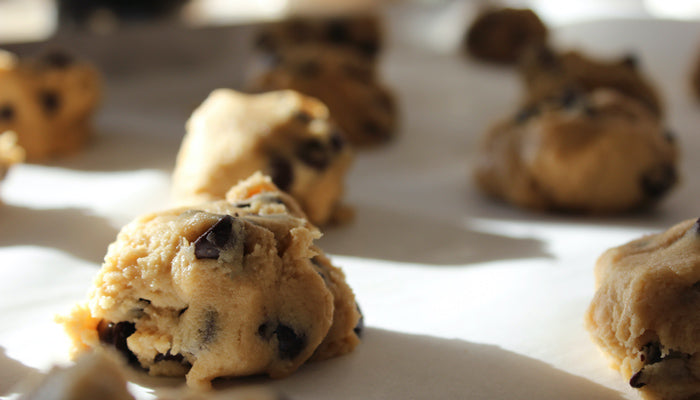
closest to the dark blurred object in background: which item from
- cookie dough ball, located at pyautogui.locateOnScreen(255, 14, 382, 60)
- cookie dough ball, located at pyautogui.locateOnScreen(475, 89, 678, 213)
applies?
cookie dough ball, located at pyautogui.locateOnScreen(255, 14, 382, 60)

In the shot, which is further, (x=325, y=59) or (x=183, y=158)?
(x=325, y=59)

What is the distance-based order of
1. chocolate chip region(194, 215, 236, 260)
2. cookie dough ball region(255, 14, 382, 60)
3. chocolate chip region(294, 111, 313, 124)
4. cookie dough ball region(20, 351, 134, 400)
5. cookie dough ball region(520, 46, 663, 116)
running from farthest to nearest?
1. cookie dough ball region(255, 14, 382, 60)
2. cookie dough ball region(520, 46, 663, 116)
3. chocolate chip region(294, 111, 313, 124)
4. chocolate chip region(194, 215, 236, 260)
5. cookie dough ball region(20, 351, 134, 400)

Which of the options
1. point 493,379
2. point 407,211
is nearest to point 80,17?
point 407,211

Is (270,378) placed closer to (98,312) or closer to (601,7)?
(98,312)

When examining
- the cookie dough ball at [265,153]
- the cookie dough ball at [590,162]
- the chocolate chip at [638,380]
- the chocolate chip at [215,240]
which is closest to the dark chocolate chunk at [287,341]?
the chocolate chip at [215,240]

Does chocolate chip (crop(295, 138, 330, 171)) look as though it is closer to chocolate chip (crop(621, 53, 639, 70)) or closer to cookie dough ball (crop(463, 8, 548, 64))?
chocolate chip (crop(621, 53, 639, 70))

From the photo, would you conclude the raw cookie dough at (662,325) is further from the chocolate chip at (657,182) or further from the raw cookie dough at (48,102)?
the raw cookie dough at (48,102)
